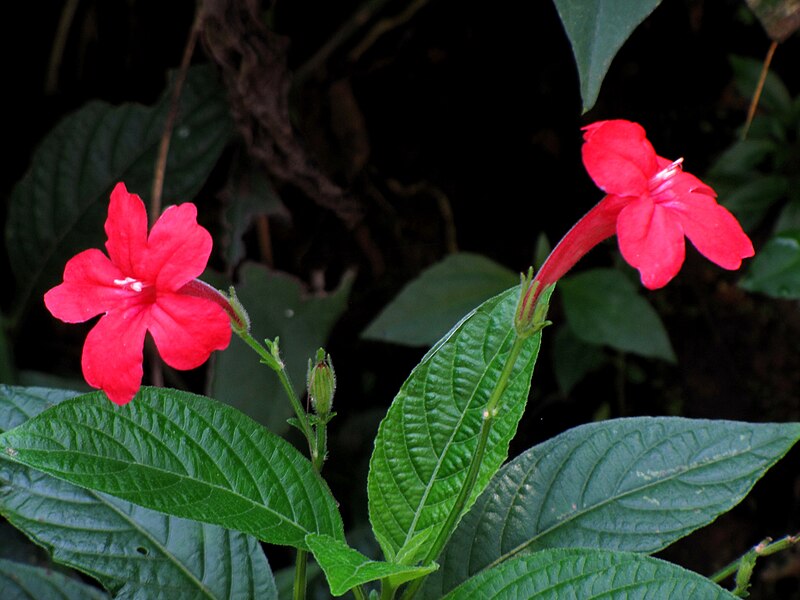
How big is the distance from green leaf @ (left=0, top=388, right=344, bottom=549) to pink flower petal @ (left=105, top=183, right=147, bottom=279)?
0.51ft

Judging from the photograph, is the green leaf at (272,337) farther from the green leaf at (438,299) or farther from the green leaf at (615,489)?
the green leaf at (615,489)

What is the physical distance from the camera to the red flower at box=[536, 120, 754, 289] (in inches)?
30.0

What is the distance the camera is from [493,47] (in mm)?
1891

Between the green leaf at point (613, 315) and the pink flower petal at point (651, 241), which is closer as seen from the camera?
the pink flower petal at point (651, 241)

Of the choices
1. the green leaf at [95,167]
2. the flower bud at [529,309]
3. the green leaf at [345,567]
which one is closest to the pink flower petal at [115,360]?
the green leaf at [345,567]

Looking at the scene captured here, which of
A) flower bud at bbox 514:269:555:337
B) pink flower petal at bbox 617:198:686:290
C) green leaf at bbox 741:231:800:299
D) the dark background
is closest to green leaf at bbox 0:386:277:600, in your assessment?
flower bud at bbox 514:269:555:337

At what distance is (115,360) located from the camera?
30.0 inches

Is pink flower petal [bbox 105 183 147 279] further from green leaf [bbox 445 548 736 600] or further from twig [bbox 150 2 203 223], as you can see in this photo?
twig [bbox 150 2 203 223]

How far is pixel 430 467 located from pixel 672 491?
10.5 inches

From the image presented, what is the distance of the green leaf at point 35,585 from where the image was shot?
1.09 meters

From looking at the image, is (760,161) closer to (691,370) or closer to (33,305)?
(691,370)

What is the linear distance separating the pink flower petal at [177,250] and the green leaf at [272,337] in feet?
2.45

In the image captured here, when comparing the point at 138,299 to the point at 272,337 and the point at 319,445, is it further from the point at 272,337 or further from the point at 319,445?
the point at 272,337

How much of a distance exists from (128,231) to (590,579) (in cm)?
53
